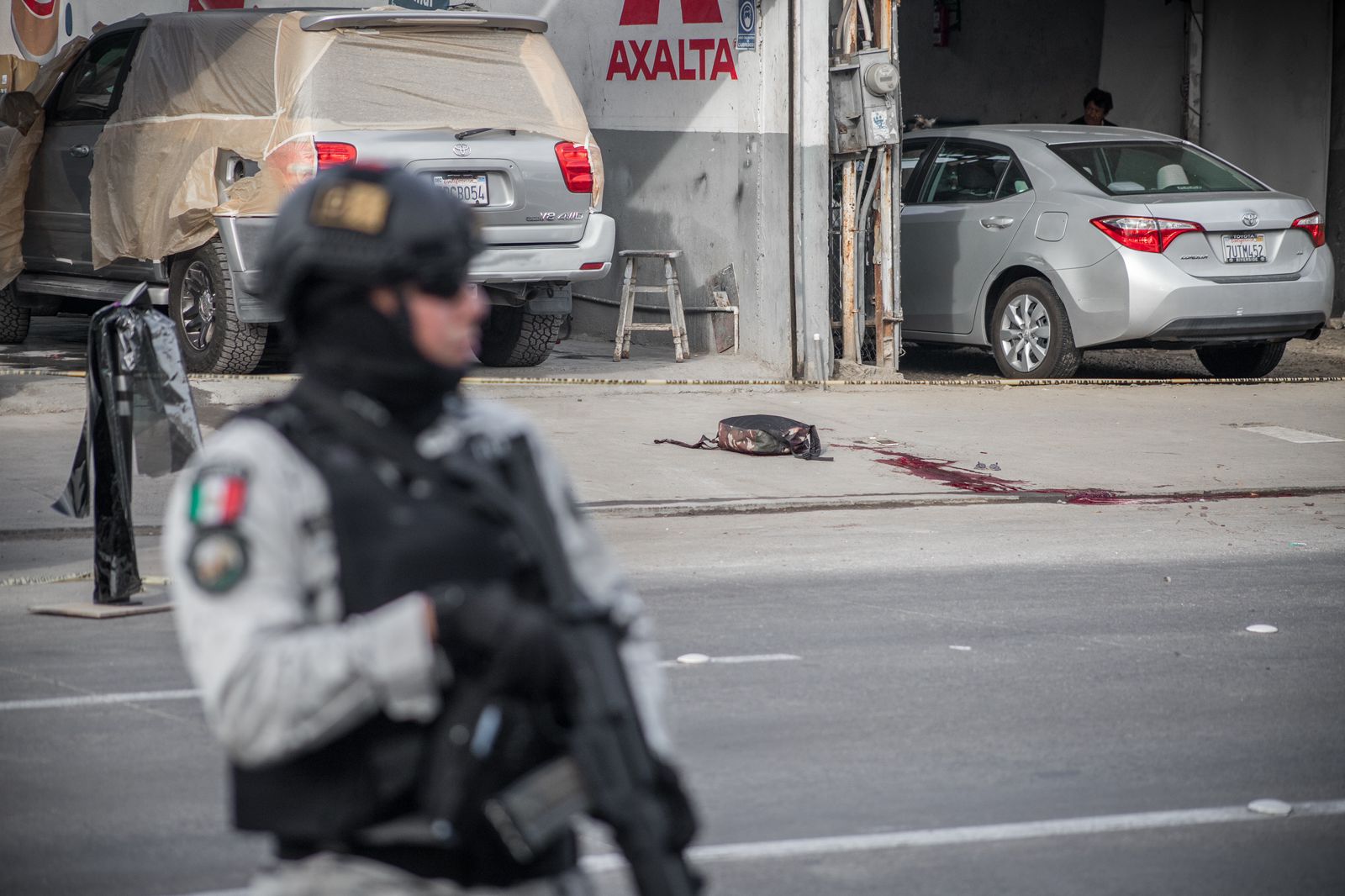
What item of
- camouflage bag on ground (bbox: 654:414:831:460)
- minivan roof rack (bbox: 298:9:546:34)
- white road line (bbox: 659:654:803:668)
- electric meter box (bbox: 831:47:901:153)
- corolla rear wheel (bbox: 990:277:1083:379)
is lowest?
white road line (bbox: 659:654:803:668)

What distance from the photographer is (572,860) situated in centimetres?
234

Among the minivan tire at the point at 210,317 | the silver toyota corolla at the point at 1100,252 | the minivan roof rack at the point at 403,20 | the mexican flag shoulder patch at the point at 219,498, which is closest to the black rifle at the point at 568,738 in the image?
the mexican flag shoulder patch at the point at 219,498

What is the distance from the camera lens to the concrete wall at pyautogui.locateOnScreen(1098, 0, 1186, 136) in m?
19.2

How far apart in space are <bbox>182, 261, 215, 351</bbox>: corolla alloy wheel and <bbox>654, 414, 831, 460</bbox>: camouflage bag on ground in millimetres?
3414

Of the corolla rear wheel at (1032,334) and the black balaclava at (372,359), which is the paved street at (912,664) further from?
the black balaclava at (372,359)

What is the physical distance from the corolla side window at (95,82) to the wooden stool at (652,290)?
3969mm

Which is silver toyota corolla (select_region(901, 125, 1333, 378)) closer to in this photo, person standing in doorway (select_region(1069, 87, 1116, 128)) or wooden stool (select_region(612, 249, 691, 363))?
wooden stool (select_region(612, 249, 691, 363))

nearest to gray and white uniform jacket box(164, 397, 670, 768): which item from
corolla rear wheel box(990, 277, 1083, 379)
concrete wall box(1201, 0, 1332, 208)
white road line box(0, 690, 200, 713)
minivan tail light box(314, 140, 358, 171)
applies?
white road line box(0, 690, 200, 713)

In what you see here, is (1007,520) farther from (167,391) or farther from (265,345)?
(265,345)

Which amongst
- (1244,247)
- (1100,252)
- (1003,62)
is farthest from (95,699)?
(1003,62)

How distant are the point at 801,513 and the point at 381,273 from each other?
7305mm

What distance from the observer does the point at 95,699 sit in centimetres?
575

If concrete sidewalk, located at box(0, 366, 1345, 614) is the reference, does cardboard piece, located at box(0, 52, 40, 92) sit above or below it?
above

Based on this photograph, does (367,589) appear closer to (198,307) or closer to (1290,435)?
(198,307)
